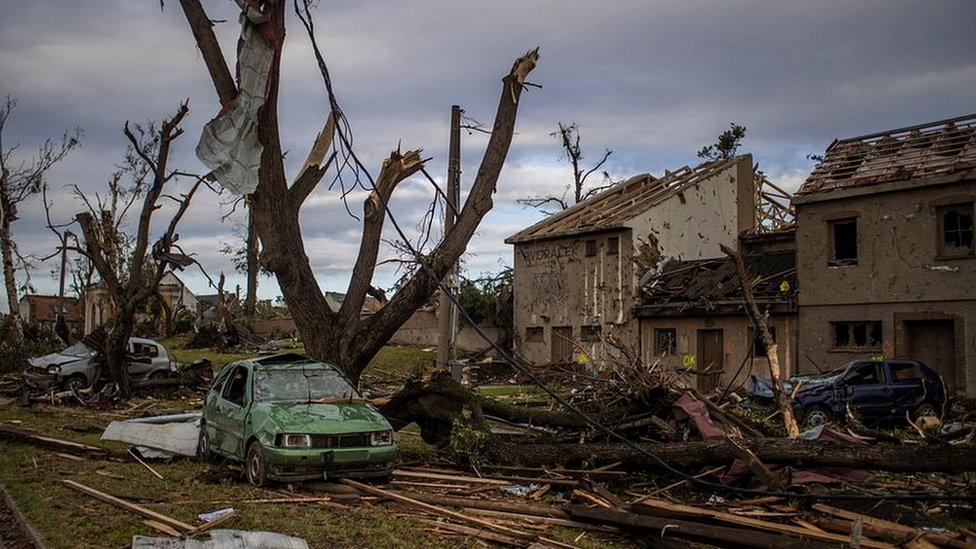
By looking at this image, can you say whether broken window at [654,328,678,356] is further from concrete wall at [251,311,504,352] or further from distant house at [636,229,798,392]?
concrete wall at [251,311,504,352]

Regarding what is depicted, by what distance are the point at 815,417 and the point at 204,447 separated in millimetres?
12692

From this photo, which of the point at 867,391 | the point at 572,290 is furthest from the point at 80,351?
the point at 867,391

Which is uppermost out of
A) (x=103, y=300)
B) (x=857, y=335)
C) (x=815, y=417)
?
(x=103, y=300)

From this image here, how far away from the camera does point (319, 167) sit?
1488 centimetres

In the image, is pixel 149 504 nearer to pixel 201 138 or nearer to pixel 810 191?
pixel 201 138

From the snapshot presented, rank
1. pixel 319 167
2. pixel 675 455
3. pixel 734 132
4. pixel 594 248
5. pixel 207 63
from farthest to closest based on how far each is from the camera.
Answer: pixel 734 132, pixel 594 248, pixel 319 167, pixel 207 63, pixel 675 455

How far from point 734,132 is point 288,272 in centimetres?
3644

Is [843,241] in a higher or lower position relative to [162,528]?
higher

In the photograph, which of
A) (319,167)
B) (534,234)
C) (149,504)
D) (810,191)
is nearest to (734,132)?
(534,234)

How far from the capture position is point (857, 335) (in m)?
24.5

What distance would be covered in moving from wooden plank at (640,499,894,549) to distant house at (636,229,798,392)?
54.1 ft

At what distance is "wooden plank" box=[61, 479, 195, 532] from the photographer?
8046 mm

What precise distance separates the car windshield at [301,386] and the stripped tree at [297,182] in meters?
1.91

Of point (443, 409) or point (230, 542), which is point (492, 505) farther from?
point (443, 409)
